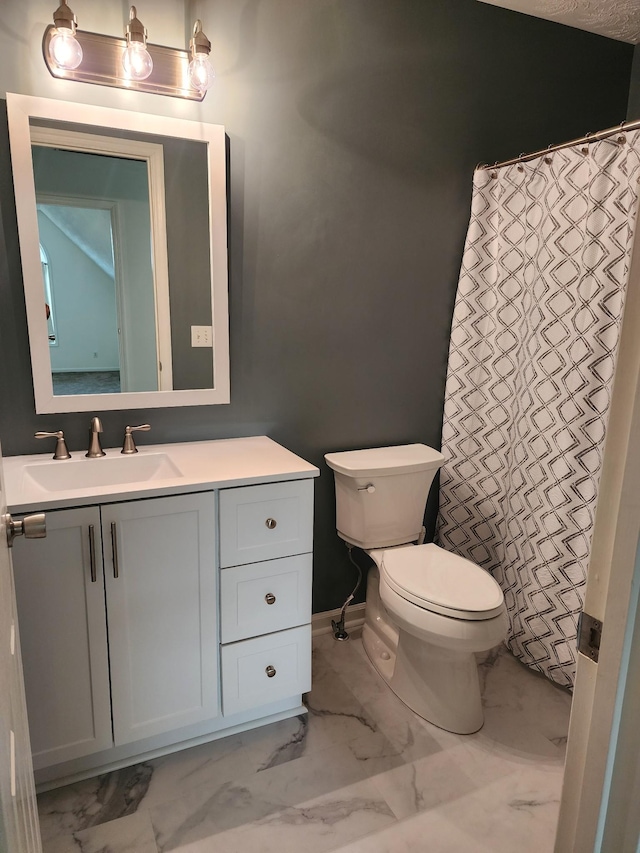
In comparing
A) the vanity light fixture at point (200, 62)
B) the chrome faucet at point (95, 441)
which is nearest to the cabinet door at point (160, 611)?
the chrome faucet at point (95, 441)

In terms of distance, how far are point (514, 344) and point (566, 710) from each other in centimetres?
137

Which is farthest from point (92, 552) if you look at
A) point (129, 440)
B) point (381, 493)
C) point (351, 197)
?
point (351, 197)

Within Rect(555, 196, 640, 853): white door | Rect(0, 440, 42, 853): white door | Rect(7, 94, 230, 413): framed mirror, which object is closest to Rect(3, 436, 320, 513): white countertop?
Rect(7, 94, 230, 413): framed mirror

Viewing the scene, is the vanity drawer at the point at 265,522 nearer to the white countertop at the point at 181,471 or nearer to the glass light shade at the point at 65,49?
the white countertop at the point at 181,471

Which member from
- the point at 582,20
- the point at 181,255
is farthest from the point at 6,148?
the point at 582,20

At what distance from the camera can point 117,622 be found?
1.58 metres

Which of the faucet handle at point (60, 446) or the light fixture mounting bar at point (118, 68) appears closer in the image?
the light fixture mounting bar at point (118, 68)

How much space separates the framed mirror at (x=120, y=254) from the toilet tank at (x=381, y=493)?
0.59 metres

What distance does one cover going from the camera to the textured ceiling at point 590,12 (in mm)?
2131

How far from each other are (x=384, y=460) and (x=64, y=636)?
124 centimetres

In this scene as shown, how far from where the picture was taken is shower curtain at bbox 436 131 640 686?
1.86 meters

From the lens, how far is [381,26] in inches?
79.7

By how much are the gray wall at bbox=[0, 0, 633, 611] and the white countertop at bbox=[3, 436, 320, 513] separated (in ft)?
0.28

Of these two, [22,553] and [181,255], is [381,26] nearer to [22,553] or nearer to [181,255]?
[181,255]
